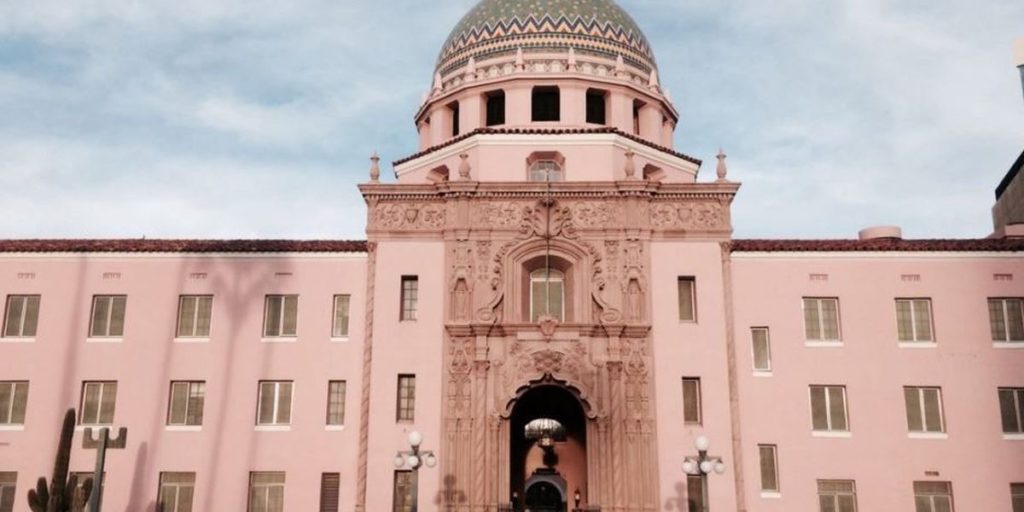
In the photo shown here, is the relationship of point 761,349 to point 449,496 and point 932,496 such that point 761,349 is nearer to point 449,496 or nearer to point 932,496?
point 932,496

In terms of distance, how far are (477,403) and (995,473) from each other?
17.0m

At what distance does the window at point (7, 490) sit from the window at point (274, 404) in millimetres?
8375

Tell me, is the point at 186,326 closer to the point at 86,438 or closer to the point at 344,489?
the point at 86,438

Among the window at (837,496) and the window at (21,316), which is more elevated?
the window at (21,316)

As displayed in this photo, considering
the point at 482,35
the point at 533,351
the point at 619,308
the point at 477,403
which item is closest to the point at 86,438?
the point at 477,403

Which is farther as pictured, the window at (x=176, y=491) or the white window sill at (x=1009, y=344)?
the white window sill at (x=1009, y=344)

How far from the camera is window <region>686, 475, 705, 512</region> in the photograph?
88.1 feet

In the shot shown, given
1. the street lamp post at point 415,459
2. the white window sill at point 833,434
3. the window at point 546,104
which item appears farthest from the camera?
the window at point 546,104

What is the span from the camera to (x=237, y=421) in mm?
28266

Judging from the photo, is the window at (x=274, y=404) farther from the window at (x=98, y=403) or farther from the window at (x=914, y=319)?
the window at (x=914, y=319)

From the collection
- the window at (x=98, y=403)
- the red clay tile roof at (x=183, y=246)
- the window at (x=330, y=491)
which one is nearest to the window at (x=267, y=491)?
the window at (x=330, y=491)

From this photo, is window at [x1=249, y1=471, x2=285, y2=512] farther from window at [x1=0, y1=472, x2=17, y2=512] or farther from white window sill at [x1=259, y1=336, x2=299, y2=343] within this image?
window at [x1=0, y1=472, x2=17, y2=512]

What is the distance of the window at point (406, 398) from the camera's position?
28.0m

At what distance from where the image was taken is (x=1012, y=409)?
2780 cm
